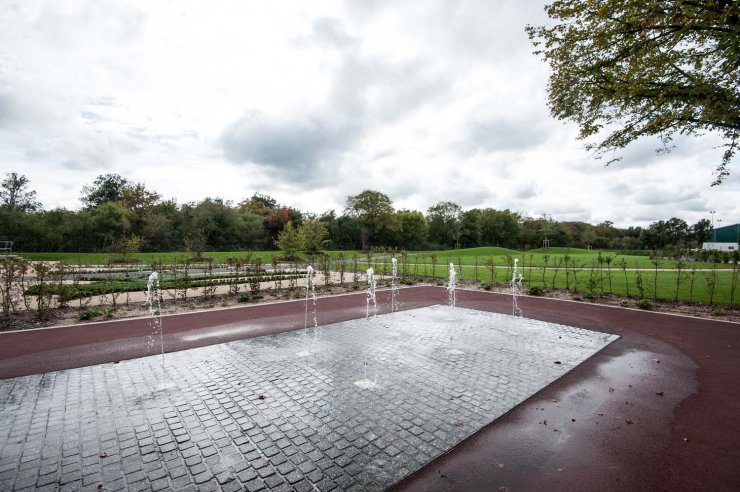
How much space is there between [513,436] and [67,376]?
7.13m

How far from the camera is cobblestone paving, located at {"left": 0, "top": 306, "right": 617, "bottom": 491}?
3463 mm

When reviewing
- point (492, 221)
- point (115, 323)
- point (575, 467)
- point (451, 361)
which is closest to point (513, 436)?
point (575, 467)

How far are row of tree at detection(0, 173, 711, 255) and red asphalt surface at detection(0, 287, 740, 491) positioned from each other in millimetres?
14300

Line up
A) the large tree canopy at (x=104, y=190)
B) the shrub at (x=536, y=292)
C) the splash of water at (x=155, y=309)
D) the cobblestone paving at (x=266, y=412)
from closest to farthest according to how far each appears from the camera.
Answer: the cobblestone paving at (x=266, y=412) → the splash of water at (x=155, y=309) → the shrub at (x=536, y=292) → the large tree canopy at (x=104, y=190)

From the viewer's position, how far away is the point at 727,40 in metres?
9.12

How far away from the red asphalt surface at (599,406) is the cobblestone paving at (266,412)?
14.8 inches

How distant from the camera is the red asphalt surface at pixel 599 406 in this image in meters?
3.52

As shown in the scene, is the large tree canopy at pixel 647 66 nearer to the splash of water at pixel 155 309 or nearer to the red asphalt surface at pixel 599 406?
the red asphalt surface at pixel 599 406

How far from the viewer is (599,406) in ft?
16.4

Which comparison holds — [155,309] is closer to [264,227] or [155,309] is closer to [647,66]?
[647,66]

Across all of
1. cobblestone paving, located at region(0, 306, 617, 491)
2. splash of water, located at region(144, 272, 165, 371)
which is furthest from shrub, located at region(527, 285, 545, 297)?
splash of water, located at region(144, 272, 165, 371)

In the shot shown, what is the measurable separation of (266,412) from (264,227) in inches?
1674

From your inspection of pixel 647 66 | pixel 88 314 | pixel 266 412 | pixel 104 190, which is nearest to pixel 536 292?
pixel 647 66

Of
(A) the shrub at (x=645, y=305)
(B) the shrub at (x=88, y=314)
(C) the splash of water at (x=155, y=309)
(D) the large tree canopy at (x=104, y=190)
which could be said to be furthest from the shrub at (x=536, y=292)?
(D) the large tree canopy at (x=104, y=190)
